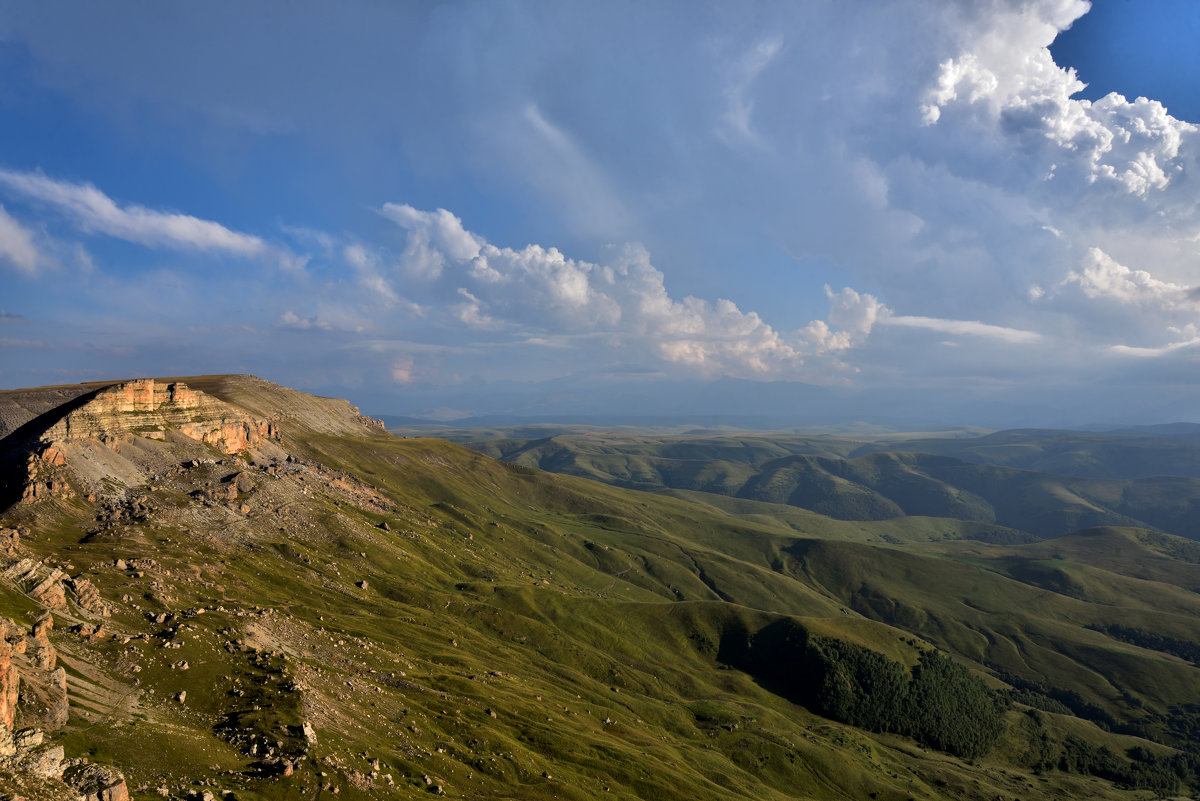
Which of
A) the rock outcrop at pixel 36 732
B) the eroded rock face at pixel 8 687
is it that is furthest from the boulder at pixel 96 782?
the eroded rock face at pixel 8 687

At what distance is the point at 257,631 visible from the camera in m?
105

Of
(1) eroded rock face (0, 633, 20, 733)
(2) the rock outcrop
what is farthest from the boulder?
(1) eroded rock face (0, 633, 20, 733)

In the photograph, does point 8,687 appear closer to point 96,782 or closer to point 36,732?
point 36,732

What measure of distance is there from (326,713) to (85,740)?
109 ft

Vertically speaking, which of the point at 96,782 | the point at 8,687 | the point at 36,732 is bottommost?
the point at 96,782

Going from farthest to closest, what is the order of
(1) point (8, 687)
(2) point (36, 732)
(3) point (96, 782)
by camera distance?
1. (1) point (8, 687)
2. (2) point (36, 732)
3. (3) point (96, 782)

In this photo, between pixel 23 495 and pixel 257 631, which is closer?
pixel 257 631

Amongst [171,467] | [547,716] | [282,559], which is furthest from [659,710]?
[171,467]

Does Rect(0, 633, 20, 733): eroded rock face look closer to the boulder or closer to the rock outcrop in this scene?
the rock outcrop

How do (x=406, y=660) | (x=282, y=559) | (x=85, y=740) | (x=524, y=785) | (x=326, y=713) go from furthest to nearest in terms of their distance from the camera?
(x=282, y=559), (x=406, y=660), (x=524, y=785), (x=326, y=713), (x=85, y=740)

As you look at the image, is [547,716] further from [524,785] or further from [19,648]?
[19,648]

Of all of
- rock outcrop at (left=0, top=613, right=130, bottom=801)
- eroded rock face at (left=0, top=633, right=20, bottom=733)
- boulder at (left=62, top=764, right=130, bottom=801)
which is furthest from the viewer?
eroded rock face at (left=0, top=633, right=20, bottom=733)

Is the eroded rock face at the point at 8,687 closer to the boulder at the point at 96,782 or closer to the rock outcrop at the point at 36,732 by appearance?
the rock outcrop at the point at 36,732

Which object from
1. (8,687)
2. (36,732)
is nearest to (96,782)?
(36,732)
